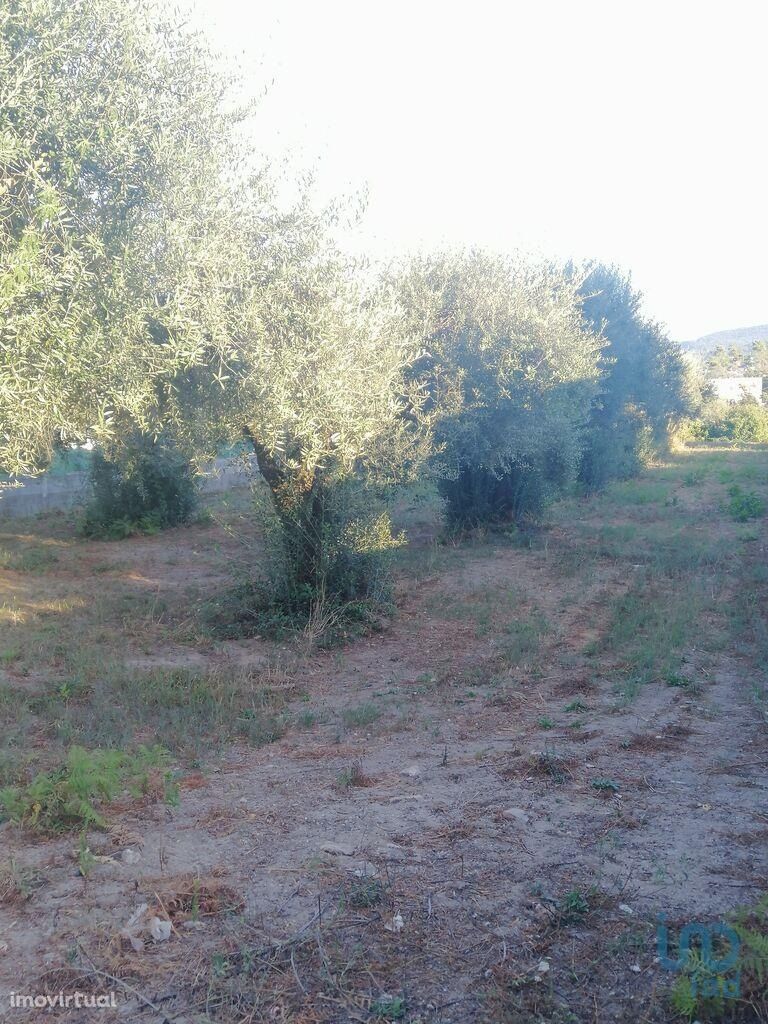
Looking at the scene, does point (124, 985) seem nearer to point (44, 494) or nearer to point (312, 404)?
point (312, 404)

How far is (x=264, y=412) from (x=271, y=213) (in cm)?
201

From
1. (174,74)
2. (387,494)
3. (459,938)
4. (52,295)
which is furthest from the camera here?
(387,494)

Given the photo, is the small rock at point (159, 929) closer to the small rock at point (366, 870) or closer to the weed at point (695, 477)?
the small rock at point (366, 870)

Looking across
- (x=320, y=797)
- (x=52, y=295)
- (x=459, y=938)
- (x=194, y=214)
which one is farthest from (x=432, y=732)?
(x=194, y=214)

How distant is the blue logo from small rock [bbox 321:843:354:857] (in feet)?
5.09

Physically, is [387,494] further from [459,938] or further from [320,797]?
[459,938]

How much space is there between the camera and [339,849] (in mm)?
4488

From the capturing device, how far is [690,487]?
80.6ft

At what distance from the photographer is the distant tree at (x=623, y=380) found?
79.3ft

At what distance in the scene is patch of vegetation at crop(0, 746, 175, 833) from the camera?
188 inches

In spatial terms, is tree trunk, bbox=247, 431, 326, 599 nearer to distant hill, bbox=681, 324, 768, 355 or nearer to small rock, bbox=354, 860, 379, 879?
small rock, bbox=354, 860, 379, 879

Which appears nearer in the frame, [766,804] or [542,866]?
[542,866]

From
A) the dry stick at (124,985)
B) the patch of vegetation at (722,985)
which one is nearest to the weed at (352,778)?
the dry stick at (124,985)

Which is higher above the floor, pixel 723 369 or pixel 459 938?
pixel 723 369
